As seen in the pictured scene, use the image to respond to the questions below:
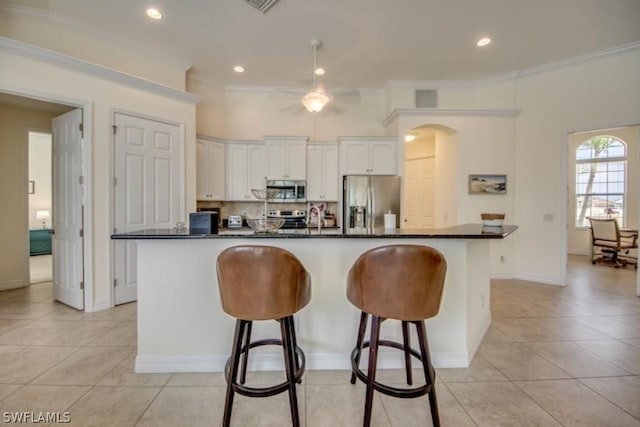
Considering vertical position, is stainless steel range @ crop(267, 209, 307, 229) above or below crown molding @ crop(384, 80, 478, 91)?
below

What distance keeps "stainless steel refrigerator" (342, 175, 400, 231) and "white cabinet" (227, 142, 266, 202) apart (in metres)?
1.55

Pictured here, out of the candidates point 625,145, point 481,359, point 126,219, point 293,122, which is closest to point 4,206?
point 126,219

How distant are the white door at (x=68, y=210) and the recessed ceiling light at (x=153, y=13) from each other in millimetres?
1331

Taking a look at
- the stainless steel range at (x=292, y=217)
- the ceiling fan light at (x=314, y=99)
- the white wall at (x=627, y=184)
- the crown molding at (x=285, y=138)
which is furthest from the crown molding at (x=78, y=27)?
the white wall at (x=627, y=184)

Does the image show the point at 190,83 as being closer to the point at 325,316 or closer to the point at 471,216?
the point at 325,316

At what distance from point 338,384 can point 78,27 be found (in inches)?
179

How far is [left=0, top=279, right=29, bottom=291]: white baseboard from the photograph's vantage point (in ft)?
12.7

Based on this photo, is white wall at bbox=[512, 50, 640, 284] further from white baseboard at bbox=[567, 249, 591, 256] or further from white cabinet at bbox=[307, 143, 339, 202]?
white baseboard at bbox=[567, 249, 591, 256]

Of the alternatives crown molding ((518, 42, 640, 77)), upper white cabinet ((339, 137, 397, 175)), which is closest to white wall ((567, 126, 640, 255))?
crown molding ((518, 42, 640, 77))

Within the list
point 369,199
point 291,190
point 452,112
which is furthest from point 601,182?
point 291,190

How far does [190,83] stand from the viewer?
464cm

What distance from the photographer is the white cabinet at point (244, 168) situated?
15.7ft

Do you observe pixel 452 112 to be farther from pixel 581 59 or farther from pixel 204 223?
pixel 204 223

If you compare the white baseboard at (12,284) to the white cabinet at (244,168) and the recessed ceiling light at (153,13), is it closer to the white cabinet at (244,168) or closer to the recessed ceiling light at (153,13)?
the white cabinet at (244,168)
